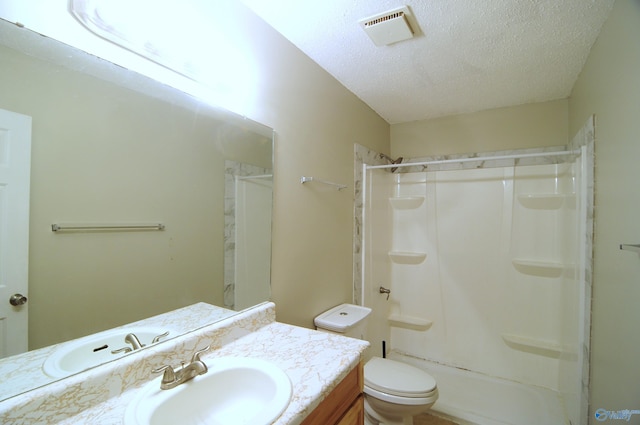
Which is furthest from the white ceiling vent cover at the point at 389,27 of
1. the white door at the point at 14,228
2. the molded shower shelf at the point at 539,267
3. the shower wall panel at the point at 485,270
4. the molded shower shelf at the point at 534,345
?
the molded shower shelf at the point at 534,345

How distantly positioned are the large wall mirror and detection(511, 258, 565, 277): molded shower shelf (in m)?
2.21

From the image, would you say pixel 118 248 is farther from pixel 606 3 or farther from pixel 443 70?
pixel 606 3

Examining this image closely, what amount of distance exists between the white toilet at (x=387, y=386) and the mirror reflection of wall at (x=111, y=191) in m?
0.80

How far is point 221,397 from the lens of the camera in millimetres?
925

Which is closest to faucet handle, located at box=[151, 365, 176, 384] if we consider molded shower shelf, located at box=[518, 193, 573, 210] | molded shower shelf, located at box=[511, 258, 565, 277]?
molded shower shelf, located at box=[511, 258, 565, 277]

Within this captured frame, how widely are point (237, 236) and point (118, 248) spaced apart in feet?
1.59

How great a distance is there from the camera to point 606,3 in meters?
1.22

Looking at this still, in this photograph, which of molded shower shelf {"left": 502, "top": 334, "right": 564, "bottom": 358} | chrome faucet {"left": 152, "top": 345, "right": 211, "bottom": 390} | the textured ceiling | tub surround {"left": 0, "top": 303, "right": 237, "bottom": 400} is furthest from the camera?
molded shower shelf {"left": 502, "top": 334, "right": 564, "bottom": 358}

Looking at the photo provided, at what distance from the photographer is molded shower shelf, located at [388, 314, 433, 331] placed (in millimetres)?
2652

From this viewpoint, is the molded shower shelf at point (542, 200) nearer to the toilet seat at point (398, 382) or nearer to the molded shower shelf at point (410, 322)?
the molded shower shelf at point (410, 322)

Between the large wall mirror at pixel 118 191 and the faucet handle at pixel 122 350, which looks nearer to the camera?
the large wall mirror at pixel 118 191

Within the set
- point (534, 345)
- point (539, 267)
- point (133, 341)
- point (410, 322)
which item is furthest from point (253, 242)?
point (534, 345)

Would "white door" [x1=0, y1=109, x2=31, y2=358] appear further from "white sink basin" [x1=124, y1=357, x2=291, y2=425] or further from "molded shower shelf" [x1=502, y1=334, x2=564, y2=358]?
"molded shower shelf" [x1=502, y1=334, x2=564, y2=358]

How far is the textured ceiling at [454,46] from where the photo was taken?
1.28 metres
